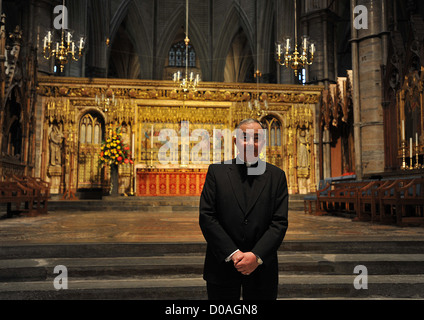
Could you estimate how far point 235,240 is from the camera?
2.00 meters

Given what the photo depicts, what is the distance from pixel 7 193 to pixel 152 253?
5.37 meters

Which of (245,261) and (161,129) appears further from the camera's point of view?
(161,129)

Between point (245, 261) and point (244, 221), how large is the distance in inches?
8.9

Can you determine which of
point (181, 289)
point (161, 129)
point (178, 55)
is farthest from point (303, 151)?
point (178, 55)

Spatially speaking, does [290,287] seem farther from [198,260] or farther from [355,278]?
[198,260]

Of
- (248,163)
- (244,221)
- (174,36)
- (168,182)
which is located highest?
(174,36)

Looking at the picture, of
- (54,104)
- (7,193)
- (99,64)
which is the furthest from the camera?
(99,64)

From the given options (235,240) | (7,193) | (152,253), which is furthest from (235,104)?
(235,240)

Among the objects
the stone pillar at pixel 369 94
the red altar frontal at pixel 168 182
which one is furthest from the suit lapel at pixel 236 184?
the red altar frontal at pixel 168 182

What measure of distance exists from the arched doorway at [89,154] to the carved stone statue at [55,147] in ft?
2.44

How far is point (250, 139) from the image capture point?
79.1 inches
